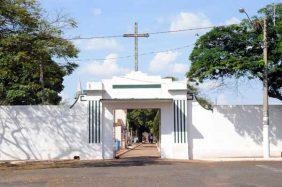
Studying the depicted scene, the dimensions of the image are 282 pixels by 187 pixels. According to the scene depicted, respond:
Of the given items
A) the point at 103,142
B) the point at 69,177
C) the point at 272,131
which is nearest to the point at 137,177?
the point at 69,177

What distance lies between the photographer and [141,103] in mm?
34281

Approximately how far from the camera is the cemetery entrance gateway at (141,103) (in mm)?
33812

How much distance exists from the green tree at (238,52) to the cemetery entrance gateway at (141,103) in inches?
74.7

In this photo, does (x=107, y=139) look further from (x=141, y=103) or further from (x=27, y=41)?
(x=27, y=41)

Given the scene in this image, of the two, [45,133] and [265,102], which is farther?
[45,133]

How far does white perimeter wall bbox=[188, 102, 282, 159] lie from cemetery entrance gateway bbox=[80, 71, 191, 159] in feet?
2.17

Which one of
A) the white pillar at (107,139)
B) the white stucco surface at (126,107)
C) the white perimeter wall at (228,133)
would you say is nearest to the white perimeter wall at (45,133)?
the white stucco surface at (126,107)

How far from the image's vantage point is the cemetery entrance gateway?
3381 centimetres

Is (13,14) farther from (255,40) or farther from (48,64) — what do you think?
(255,40)

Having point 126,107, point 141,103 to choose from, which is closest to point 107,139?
point 126,107

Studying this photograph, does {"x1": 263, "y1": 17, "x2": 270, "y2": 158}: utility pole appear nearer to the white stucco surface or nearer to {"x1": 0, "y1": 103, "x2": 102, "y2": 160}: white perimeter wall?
the white stucco surface

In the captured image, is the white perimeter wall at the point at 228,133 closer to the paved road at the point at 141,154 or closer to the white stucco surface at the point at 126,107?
the white stucco surface at the point at 126,107

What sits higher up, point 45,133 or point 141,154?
point 45,133

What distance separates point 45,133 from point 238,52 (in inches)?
485
